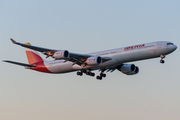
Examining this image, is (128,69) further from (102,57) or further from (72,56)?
(72,56)

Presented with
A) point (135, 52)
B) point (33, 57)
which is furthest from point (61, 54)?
point (33, 57)

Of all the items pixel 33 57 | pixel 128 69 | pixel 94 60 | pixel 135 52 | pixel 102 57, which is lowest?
pixel 128 69

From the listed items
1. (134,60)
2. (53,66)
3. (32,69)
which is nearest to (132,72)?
(134,60)

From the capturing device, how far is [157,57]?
189 feet

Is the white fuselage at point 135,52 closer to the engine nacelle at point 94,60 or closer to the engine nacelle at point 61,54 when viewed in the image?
the engine nacelle at point 94,60

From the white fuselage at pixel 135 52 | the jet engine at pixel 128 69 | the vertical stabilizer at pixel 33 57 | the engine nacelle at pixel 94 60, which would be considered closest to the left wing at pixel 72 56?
the engine nacelle at pixel 94 60

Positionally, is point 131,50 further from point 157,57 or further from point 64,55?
point 64,55

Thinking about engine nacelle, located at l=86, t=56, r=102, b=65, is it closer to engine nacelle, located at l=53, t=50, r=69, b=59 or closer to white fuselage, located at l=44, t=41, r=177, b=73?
white fuselage, located at l=44, t=41, r=177, b=73

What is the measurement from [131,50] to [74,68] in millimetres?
11255

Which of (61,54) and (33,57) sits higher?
(33,57)

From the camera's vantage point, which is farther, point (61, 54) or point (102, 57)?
point (102, 57)

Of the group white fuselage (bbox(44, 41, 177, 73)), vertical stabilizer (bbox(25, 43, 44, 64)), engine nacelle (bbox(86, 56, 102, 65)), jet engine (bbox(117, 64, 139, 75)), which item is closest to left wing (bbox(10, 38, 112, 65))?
engine nacelle (bbox(86, 56, 102, 65))

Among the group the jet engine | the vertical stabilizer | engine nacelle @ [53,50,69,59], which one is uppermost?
the vertical stabilizer

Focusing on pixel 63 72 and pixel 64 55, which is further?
pixel 63 72
